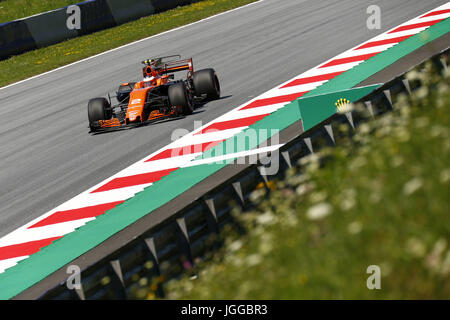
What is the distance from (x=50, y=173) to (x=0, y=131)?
187 inches

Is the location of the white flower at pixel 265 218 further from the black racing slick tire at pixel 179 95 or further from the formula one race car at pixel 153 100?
the formula one race car at pixel 153 100

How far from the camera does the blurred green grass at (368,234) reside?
3.05 metres

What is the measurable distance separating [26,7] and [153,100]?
78.8 feet

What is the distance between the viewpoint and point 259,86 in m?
14.0

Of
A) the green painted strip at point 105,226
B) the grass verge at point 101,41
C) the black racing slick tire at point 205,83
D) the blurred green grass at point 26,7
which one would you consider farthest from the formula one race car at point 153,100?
the blurred green grass at point 26,7

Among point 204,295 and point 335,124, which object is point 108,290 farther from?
point 335,124

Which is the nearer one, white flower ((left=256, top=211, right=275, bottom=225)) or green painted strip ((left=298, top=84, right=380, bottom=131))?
white flower ((left=256, top=211, right=275, bottom=225))

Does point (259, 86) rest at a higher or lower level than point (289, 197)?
lower

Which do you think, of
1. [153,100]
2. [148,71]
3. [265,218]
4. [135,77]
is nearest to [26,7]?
[135,77]

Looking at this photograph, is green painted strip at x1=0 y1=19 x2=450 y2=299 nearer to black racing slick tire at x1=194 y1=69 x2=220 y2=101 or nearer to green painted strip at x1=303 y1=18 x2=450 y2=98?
green painted strip at x1=303 y1=18 x2=450 y2=98

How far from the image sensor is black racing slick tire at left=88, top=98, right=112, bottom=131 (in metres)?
12.6

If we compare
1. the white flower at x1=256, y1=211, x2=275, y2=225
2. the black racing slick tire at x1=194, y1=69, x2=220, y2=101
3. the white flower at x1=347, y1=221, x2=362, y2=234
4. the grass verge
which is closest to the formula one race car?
the black racing slick tire at x1=194, y1=69, x2=220, y2=101

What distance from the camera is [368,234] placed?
3.28 m

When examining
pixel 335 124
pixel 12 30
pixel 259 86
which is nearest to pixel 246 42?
pixel 259 86
